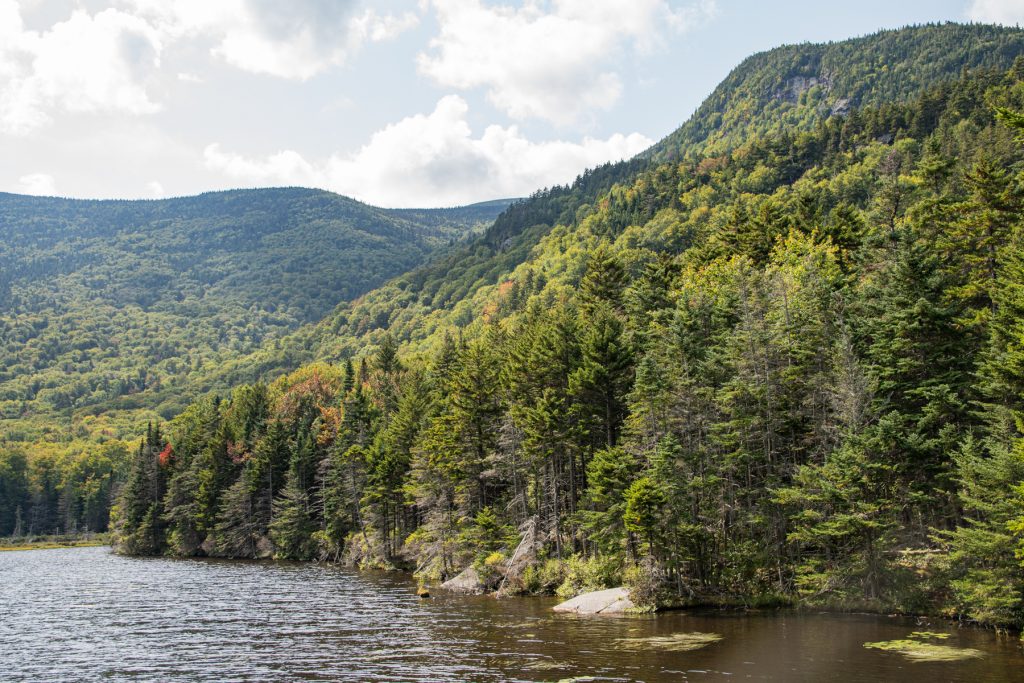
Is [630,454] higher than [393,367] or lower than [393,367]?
lower

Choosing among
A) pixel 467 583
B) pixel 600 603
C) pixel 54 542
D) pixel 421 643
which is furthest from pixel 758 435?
pixel 54 542

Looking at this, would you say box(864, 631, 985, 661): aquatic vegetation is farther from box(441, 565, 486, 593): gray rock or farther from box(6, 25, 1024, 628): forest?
box(441, 565, 486, 593): gray rock

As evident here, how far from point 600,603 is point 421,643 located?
44.7ft

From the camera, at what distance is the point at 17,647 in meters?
38.0

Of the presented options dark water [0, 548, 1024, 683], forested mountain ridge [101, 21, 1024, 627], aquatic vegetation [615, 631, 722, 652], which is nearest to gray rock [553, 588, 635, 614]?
forested mountain ridge [101, 21, 1024, 627]

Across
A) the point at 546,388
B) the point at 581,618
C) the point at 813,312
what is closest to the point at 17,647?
the point at 581,618

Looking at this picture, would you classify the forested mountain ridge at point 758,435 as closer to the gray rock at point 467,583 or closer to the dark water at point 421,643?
the gray rock at point 467,583

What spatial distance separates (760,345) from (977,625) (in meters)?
22.0

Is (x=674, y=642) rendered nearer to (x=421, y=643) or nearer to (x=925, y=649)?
(x=925, y=649)

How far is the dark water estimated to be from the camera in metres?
29.3

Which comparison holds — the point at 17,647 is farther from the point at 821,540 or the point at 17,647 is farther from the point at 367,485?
the point at 367,485

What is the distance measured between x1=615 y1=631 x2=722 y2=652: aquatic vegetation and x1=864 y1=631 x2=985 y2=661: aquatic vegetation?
7091 mm

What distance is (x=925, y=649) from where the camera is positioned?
3136 centimetres

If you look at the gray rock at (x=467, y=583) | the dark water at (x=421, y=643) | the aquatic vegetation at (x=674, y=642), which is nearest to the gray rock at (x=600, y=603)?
the dark water at (x=421, y=643)
